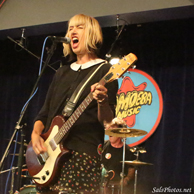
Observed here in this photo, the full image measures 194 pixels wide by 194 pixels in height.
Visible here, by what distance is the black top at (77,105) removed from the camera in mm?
1577

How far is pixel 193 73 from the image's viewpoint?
4453 millimetres

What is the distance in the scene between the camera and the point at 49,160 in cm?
168

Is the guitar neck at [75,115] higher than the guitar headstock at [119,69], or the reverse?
the guitar headstock at [119,69]

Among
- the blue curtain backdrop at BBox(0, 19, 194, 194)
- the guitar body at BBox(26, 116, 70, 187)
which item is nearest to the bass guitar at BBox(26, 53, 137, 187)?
the guitar body at BBox(26, 116, 70, 187)

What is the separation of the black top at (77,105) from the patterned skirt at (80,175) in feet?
0.15

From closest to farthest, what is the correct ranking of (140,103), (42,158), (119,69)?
(119,69), (42,158), (140,103)

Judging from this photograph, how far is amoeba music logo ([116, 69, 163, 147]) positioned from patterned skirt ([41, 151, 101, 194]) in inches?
123

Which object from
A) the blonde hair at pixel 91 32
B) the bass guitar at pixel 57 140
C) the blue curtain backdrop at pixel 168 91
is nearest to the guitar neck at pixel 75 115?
the bass guitar at pixel 57 140

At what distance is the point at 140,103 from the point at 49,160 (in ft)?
10.6

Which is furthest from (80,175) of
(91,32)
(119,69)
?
(91,32)

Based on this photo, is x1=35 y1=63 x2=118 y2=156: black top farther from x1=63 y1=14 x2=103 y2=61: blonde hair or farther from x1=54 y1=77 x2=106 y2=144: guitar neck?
x1=63 y1=14 x2=103 y2=61: blonde hair

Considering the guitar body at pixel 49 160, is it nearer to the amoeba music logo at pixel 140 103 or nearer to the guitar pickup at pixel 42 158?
the guitar pickup at pixel 42 158

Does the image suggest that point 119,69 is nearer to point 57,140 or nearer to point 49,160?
point 57,140

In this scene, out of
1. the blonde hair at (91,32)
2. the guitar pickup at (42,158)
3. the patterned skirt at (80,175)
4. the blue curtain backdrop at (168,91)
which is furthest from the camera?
the blue curtain backdrop at (168,91)
